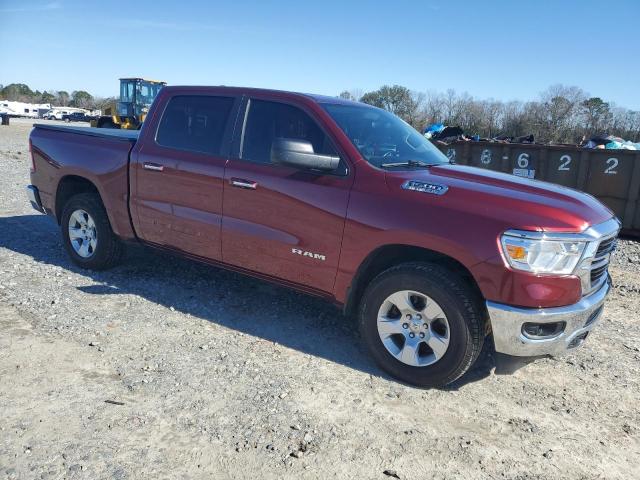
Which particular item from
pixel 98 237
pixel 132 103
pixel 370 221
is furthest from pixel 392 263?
pixel 132 103

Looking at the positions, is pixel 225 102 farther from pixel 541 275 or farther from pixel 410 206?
pixel 541 275

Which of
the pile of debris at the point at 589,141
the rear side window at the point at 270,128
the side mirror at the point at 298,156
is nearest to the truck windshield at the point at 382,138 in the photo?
the rear side window at the point at 270,128

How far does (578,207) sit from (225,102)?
2.93 metres

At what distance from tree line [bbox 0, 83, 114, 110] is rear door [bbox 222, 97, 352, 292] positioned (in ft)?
413

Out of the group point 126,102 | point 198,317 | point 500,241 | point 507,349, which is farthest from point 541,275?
point 126,102

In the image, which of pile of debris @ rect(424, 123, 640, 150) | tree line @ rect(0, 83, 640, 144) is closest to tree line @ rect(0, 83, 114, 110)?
tree line @ rect(0, 83, 640, 144)

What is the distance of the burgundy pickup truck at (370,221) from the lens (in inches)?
129

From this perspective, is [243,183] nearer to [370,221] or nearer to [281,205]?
[281,205]

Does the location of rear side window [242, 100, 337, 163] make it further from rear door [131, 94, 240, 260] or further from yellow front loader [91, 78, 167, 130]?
yellow front loader [91, 78, 167, 130]

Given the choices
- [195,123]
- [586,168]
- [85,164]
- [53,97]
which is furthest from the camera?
[53,97]

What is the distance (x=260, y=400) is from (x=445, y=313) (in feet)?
4.24

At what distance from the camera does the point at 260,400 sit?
3.32m

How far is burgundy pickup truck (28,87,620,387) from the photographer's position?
328 cm

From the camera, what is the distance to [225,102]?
183 inches
